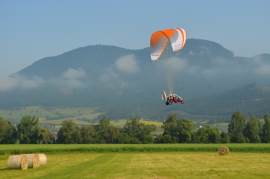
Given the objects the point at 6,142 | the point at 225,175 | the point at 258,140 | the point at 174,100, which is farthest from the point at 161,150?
the point at 6,142

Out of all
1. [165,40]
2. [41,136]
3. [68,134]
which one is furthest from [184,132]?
[165,40]

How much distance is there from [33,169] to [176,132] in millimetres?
71732

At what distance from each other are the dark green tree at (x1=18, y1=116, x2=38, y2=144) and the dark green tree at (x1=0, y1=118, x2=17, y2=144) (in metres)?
1.62

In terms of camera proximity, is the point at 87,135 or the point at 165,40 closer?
the point at 165,40

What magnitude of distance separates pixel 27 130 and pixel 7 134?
5.29 m

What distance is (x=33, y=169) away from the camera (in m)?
33.4

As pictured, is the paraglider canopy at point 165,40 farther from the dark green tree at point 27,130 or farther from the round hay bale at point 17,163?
the dark green tree at point 27,130

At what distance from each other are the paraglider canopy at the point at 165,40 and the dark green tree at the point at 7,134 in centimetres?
7173

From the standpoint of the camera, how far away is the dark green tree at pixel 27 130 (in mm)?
104250

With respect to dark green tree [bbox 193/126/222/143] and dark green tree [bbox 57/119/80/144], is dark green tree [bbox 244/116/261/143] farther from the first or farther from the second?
dark green tree [bbox 57/119/80/144]

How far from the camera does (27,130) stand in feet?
356

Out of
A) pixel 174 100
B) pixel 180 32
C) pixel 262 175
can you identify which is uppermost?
pixel 180 32

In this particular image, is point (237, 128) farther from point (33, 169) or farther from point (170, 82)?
point (33, 169)

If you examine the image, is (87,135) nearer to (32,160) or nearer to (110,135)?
(110,135)
